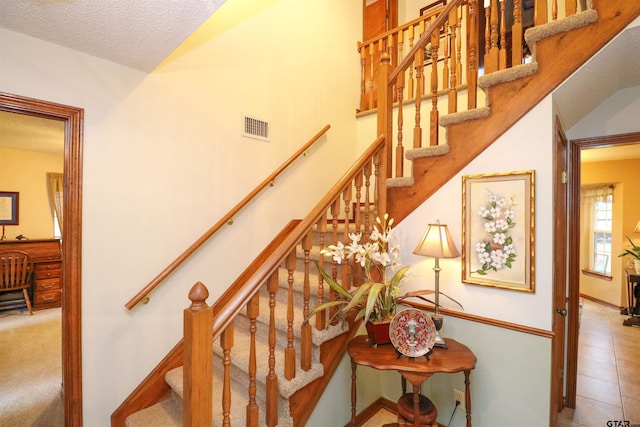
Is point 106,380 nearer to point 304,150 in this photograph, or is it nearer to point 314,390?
point 314,390

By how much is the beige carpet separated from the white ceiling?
2549 mm

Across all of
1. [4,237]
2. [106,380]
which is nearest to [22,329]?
[4,237]

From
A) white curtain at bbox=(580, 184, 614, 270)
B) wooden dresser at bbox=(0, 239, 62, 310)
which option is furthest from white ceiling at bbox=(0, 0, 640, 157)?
white curtain at bbox=(580, 184, 614, 270)

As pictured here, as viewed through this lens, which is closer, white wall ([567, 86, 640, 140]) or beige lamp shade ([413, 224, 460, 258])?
beige lamp shade ([413, 224, 460, 258])

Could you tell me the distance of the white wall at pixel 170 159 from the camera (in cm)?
187

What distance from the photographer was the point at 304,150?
3.16m

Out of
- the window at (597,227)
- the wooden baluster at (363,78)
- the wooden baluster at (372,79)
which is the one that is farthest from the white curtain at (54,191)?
the window at (597,227)

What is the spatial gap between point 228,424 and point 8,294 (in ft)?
17.1

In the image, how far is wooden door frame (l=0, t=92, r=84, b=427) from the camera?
1.80m

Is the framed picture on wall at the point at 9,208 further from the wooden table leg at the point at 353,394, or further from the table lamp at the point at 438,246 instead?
the table lamp at the point at 438,246

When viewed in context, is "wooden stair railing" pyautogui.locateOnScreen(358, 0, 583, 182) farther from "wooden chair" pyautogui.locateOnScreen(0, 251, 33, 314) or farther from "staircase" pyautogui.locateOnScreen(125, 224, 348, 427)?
"wooden chair" pyautogui.locateOnScreen(0, 251, 33, 314)

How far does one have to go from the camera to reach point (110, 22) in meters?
1.53

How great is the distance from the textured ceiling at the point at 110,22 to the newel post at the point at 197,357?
1.30m

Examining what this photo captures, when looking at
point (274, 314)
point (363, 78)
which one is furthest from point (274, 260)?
point (363, 78)
